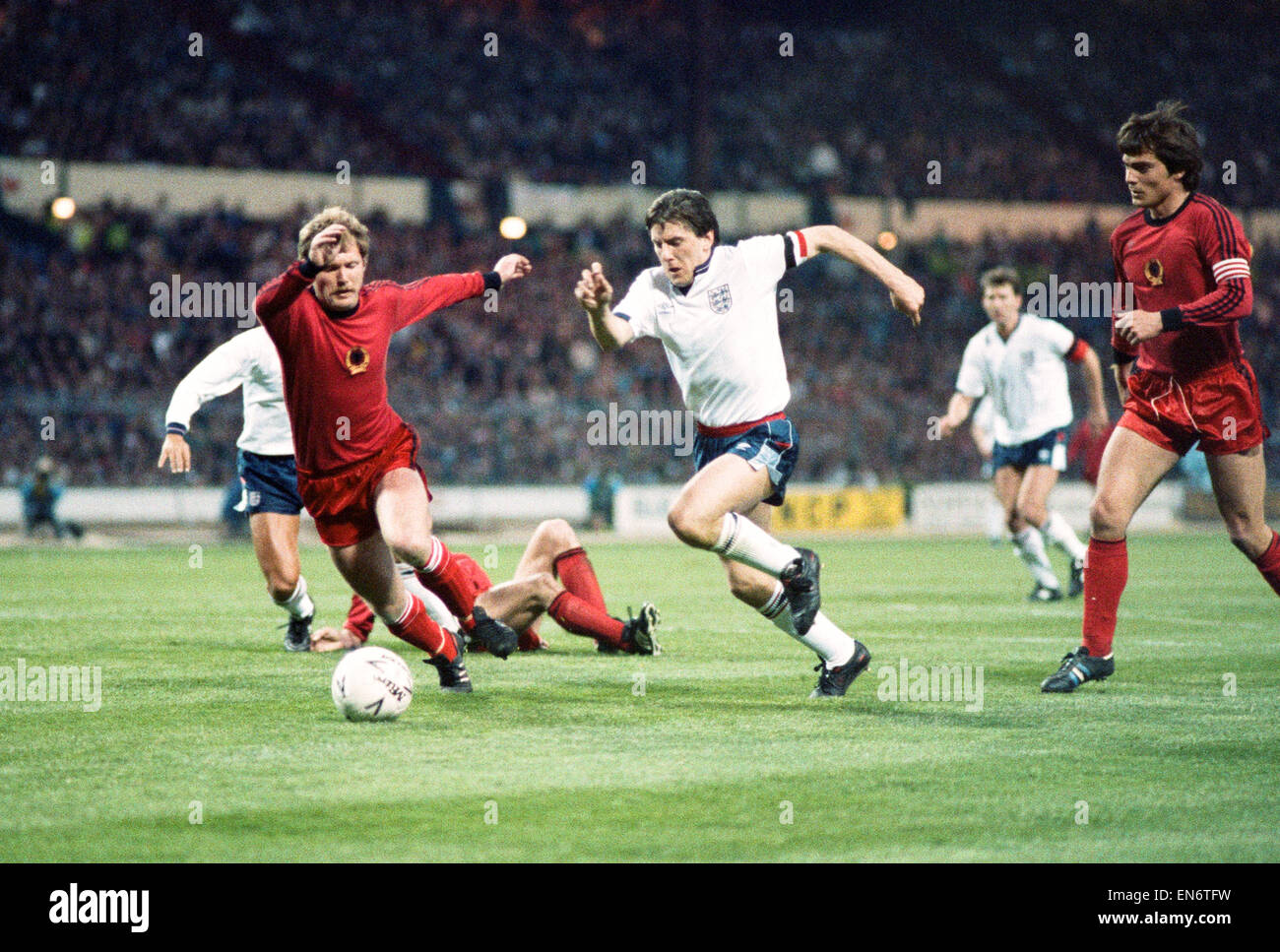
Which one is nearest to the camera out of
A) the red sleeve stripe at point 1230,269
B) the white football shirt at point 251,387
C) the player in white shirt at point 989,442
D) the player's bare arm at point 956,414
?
the red sleeve stripe at point 1230,269

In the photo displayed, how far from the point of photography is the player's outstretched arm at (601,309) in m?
6.90

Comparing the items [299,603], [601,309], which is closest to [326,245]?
[601,309]

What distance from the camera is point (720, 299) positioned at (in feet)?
24.8

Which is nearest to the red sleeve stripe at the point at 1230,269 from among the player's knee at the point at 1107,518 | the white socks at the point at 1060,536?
the player's knee at the point at 1107,518

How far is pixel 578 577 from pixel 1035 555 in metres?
5.57

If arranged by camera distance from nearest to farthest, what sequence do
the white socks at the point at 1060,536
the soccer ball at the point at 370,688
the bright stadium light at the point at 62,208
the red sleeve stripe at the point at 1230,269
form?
the soccer ball at the point at 370,688, the red sleeve stripe at the point at 1230,269, the white socks at the point at 1060,536, the bright stadium light at the point at 62,208

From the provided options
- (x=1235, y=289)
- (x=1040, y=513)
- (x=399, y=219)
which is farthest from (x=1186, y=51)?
(x=1235, y=289)

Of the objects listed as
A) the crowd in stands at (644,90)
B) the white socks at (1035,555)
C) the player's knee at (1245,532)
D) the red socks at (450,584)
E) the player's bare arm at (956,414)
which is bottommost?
the white socks at (1035,555)

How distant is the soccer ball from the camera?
666cm

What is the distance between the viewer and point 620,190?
117 ft

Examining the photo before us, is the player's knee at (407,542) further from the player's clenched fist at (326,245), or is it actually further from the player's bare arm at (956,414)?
the player's bare arm at (956,414)

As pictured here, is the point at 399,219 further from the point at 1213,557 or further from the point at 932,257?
the point at 1213,557

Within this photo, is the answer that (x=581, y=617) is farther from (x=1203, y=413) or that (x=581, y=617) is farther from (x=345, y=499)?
(x=1203, y=413)

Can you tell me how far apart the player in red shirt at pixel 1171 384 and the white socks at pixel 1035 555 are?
211 inches
